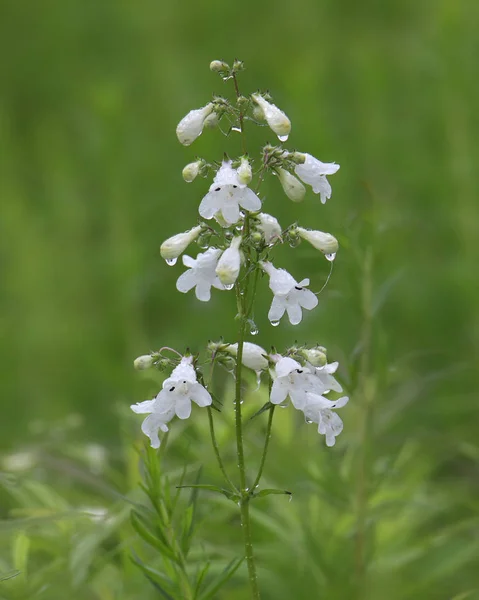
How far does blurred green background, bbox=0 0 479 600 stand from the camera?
3.13 metres

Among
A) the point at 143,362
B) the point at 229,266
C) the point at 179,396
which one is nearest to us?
the point at 229,266

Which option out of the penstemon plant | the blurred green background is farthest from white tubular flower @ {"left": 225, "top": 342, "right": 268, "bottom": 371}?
the blurred green background

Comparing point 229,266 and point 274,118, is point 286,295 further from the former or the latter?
point 274,118

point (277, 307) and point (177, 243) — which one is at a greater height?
point (177, 243)

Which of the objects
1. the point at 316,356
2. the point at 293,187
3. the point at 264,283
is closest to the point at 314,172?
the point at 293,187

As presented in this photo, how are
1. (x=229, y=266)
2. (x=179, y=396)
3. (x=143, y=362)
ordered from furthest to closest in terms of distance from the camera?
1. (x=143, y=362)
2. (x=179, y=396)
3. (x=229, y=266)

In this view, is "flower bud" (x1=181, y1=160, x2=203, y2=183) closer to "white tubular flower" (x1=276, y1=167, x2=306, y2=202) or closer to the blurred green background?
"white tubular flower" (x1=276, y1=167, x2=306, y2=202)

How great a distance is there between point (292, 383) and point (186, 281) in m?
0.36

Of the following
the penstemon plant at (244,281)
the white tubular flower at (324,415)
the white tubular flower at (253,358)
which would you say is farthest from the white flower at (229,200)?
the white tubular flower at (324,415)

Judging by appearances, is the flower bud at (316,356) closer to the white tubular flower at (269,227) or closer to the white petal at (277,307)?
the white petal at (277,307)

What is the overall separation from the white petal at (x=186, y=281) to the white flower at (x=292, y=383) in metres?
0.29

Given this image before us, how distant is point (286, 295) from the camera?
2.15 m

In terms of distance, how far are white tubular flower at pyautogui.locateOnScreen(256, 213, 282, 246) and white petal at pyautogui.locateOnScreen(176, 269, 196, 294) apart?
0.20 metres

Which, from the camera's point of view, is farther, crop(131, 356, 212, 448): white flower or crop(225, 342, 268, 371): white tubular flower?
crop(225, 342, 268, 371): white tubular flower
